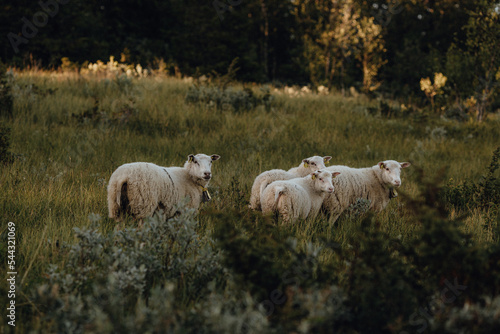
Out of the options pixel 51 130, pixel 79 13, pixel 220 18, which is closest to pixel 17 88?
pixel 51 130

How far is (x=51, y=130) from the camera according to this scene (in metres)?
7.34

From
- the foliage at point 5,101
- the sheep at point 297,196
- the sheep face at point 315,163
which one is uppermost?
the foliage at point 5,101

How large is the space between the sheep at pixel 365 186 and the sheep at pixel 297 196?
1.07 ft

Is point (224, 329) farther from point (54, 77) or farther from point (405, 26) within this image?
point (405, 26)

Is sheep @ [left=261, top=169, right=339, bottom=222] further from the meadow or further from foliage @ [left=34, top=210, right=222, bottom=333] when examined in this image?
foliage @ [left=34, top=210, right=222, bottom=333]

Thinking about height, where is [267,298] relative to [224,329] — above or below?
below

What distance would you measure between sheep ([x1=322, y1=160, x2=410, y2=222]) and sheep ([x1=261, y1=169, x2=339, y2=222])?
33 cm

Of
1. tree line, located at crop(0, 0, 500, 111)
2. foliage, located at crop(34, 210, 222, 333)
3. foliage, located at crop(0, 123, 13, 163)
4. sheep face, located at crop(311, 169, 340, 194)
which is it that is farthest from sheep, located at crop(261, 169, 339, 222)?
tree line, located at crop(0, 0, 500, 111)

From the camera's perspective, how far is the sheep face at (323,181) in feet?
15.3

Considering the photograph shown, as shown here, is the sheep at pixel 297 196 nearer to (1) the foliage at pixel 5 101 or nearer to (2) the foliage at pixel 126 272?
(2) the foliage at pixel 126 272

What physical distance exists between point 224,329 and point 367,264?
1080mm

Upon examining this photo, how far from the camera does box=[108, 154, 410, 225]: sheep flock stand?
396 centimetres

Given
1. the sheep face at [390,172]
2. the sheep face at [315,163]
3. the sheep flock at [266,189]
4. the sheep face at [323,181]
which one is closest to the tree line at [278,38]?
the sheep face at [390,172]

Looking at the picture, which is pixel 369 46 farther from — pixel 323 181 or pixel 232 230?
pixel 232 230
